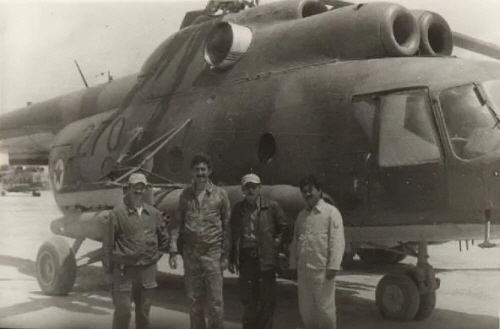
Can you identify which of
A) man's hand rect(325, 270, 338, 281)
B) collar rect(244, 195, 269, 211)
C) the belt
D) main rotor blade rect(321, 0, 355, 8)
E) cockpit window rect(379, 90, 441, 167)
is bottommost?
man's hand rect(325, 270, 338, 281)

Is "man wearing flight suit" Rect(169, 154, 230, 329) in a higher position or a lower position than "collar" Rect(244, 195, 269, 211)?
lower

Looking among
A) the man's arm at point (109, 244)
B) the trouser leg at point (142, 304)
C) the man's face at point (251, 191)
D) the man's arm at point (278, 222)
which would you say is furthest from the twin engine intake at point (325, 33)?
the trouser leg at point (142, 304)

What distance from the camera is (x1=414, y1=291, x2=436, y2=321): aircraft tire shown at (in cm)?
664

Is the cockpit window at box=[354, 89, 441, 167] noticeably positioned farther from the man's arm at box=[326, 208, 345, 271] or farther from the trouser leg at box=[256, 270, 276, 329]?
the trouser leg at box=[256, 270, 276, 329]

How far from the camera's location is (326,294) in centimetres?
564

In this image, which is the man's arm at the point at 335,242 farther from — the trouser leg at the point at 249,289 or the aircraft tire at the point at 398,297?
the aircraft tire at the point at 398,297

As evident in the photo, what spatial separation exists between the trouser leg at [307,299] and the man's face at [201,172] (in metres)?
1.21

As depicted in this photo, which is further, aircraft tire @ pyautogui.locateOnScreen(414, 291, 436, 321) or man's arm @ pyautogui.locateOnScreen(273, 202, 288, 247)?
aircraft tire @ pyautogui.locateOnScreen(414, 291, 436, 321)

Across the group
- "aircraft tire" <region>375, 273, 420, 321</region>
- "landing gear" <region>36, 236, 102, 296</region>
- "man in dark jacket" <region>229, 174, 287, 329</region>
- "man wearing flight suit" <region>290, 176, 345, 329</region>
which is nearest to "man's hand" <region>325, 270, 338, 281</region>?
"man wearing flight suit" <region>290, 176, 345, 329</region>

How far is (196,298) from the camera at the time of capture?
575cm

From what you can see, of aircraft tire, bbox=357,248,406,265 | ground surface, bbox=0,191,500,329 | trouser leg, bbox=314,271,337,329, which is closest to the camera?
trouser leg, bbox=314,271,337,329

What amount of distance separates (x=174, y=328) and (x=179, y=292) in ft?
7.93

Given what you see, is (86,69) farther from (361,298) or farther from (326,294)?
(326,294)

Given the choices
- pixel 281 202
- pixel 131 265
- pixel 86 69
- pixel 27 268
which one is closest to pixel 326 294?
pixel 281 202
